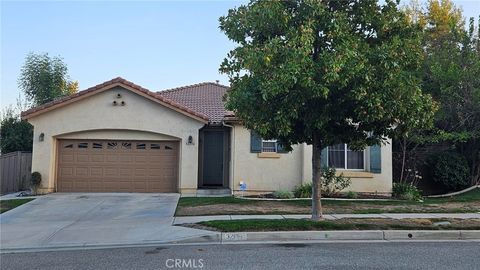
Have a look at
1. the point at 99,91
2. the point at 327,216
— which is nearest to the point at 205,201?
the point at 327,216

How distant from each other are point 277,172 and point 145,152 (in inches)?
212

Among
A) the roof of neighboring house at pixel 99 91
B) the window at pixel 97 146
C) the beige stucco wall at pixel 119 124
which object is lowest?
the window at pixel 97 146

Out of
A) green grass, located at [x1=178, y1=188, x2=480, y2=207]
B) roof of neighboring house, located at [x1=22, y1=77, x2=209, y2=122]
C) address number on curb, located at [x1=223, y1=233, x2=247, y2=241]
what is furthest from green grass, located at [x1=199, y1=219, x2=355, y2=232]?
roof of neighboring house, located at [x1=22, y1=77, x2=209, y2=122]

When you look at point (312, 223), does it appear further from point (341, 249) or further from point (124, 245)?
point (124, 245)

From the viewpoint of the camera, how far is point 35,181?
16.0 metres

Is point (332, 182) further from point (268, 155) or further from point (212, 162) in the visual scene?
point (212, 162)

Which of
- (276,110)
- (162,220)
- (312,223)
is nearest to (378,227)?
(312,223)

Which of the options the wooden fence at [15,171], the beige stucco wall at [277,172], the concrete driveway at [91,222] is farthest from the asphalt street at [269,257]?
the wooden fence at [15,171]

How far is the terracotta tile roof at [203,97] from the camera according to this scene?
747 inches

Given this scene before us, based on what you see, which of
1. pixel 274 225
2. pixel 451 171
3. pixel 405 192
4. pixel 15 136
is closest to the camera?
pixel 274 225

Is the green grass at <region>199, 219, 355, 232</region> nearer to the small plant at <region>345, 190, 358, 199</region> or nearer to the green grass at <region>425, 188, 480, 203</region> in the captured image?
the small plant at <region>345, 190, 358, 199</region>

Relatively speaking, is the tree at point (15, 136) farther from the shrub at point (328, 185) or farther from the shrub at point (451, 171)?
the shrub at point (451, 171)

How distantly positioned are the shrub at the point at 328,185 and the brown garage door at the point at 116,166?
5048mm

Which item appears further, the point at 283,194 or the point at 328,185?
the point at 328,185
